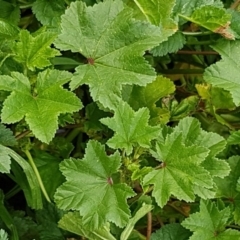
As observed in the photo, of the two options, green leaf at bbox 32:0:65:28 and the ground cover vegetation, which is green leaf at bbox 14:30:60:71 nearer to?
the ground cover vegetation

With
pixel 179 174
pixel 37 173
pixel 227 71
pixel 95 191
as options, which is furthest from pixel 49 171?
pixel 227 71

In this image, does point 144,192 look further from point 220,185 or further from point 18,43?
point 18,43

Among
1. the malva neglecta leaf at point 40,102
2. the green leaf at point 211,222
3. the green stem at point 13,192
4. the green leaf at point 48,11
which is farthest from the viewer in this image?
the green stem at point 13,192

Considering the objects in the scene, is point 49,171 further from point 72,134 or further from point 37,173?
point 72,134

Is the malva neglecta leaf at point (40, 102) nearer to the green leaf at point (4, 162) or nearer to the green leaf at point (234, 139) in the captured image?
the green leaf at point (4, 162)

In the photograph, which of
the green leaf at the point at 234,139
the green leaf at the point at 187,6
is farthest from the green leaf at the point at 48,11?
the green leaf at the point at 234,139

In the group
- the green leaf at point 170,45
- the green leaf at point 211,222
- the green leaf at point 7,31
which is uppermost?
the green leaf at point 7,31

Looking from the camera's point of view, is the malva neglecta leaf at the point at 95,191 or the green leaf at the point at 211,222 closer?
the malva neglecta leaf at the point at 95,191
